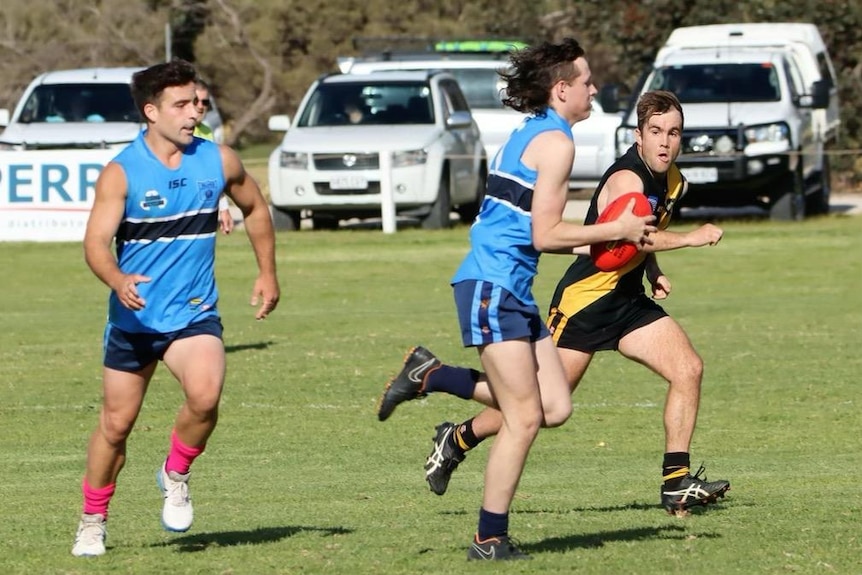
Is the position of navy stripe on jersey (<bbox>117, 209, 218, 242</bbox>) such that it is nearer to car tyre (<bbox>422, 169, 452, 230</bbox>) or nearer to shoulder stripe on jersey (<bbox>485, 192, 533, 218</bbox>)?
shoulder stripe on jersey (<bbox>485, 192, 533, 218</bbox>)

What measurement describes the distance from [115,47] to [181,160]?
40.9m

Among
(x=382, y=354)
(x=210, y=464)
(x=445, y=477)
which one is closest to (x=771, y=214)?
(x=382, y=354)

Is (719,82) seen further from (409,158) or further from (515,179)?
(515,179)

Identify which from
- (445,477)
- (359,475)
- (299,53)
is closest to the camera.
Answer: (445,477)

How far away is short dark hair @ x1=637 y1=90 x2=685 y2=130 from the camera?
7.76 meters

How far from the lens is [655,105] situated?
7.77 metres

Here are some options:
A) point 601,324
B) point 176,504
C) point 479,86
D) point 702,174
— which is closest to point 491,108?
point 479,86

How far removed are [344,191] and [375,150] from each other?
66 cm

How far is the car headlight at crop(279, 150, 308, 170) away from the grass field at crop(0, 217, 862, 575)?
7.69 feet

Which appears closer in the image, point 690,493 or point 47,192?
point 690,493

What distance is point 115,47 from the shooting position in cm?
4659

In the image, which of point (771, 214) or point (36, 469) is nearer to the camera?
point (36, 469)

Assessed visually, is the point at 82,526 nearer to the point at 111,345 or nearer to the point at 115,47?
the point at 111,345

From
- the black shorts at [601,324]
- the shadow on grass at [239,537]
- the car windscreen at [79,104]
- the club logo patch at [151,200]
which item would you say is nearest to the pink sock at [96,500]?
the shadow on grass at [239,537]
